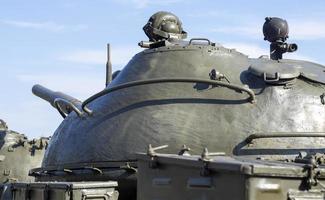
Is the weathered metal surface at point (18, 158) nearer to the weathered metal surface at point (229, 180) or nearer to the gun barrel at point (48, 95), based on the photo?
the gun barrel at point (48, 95)

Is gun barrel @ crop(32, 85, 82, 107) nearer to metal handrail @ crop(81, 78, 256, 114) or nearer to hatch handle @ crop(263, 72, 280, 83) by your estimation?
metal handrail @ crop(81, 78, 256, 114)

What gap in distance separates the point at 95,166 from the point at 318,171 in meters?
3.63

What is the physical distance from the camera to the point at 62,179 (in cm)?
932

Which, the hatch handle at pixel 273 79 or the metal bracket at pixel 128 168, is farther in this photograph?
the hatch handle at pixel 273 79

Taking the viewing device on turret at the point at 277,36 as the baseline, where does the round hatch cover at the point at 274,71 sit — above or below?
below

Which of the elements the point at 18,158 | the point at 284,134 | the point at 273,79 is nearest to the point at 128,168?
the point at 284,134

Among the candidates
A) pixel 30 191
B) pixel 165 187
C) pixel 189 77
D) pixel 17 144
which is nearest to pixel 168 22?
pixel 189 77

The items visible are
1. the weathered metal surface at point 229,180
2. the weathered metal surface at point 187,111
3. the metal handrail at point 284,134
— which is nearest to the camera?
the weathered metal surface at point 229,180

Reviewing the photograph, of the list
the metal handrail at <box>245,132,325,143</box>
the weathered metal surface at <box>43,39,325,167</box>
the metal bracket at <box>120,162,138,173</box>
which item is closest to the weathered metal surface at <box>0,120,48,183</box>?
the weathered metal surface at <box>43,39,325,167</box>

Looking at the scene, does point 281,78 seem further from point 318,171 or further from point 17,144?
point 17,144

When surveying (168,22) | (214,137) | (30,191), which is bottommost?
(30,191)

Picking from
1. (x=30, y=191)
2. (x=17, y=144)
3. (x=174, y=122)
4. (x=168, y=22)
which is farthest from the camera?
(x=17, y=144)

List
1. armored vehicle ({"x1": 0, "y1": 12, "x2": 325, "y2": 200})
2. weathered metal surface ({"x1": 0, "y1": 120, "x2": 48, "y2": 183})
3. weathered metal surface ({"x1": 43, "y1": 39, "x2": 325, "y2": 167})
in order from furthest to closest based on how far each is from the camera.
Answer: weathered metal surface ({"x1": 0, "y1": 120, "x2": 48, "y2": 183}), weathered metal surface ({"x1": 43, "y1": 39, "x2": 325, "y2": 167}), armored vehicle ({"x1": 0, "y1": 12, "x2": 325, "y2": 200})

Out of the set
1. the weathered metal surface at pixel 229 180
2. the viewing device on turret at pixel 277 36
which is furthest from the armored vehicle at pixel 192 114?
the weathered metal surface at pixel 229 180
